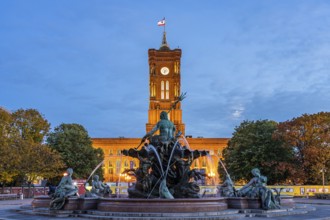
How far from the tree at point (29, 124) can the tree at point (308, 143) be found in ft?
92.2

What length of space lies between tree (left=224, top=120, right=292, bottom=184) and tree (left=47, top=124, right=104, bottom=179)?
65.6ft

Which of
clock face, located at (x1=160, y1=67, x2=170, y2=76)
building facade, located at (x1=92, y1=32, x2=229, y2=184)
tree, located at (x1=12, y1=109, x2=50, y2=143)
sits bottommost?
tree, located at (x1=12, y1=109, x2=50, y2=143)

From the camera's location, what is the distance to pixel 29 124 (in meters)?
51.9

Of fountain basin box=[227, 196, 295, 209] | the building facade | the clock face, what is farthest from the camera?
the clock face

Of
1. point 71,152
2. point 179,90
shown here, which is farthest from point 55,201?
point 179,90

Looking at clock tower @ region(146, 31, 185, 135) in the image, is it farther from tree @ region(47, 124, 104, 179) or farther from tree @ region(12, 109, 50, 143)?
tree @ region(12, 109, 50, 143)

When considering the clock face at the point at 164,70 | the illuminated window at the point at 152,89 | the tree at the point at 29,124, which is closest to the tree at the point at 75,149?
the tree at the point at 29,124

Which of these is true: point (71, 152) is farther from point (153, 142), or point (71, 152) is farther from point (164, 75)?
point (164, 75)

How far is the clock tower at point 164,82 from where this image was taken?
12275 cm

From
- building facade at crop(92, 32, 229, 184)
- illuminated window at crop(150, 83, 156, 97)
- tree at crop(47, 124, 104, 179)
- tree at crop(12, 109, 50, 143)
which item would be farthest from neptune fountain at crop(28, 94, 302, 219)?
illuminated window at crop(150, 83, 156, 97)

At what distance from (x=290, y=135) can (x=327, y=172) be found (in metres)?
5.72

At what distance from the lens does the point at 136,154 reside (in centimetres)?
1883

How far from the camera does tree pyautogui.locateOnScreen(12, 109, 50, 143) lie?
5091 centimetres

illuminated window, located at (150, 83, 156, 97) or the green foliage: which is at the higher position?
illuminated window, located at (150, 83, 156, 97)
